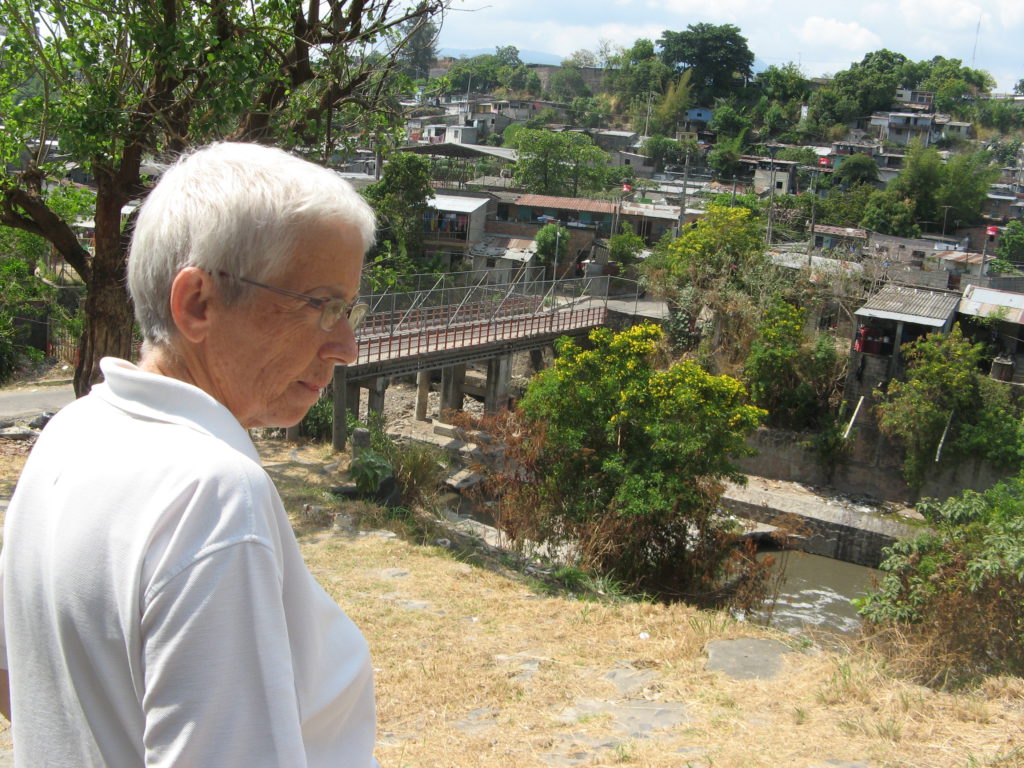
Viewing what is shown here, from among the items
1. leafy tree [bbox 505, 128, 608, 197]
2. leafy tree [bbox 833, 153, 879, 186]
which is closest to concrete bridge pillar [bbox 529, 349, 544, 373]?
leafy tree [bbox 505, 128, 608, 197]

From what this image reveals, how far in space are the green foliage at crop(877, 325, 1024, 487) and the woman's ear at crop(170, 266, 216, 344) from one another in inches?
691

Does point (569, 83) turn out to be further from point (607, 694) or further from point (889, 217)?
point (607, 694)

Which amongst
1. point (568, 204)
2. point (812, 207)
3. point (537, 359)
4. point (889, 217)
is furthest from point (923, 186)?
point (537, 359)

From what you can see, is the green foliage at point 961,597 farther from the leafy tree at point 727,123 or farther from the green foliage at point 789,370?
the leafy tree at point 727,123

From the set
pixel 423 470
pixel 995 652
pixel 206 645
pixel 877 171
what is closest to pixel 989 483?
pixel 995 652

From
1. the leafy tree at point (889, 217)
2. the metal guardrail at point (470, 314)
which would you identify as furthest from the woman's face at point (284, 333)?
the leafy tree at point (889, 217)

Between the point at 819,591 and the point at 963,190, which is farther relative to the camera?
the point at 963,190

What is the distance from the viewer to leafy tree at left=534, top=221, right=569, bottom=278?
27031mm

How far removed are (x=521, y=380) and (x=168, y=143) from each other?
16011 mm

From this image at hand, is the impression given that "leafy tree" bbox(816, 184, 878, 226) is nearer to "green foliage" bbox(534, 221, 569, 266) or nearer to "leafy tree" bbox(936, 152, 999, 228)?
"leafy tree" bbox(936, 152, 999, 228)

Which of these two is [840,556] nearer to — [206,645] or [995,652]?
[995,652]

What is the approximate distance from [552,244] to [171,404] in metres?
26.7

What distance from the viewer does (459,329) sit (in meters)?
18.3

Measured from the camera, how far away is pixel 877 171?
36031 mm
